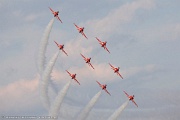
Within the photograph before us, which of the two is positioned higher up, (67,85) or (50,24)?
(50,24)

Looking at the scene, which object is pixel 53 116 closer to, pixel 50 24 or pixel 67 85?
pixel 67 85

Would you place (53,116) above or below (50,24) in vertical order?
below

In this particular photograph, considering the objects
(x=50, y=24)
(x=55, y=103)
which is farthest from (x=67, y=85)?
(x=50, y=24)

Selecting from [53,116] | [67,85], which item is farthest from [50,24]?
[53,116]

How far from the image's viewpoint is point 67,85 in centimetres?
19638

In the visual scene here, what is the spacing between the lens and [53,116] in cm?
19375

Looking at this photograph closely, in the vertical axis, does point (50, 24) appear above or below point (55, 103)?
above

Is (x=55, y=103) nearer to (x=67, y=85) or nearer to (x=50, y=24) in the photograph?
(x=67, y=85)

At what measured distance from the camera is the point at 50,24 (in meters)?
195

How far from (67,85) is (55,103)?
1030 centimetres

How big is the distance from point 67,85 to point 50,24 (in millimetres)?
30337

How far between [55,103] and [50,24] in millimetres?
37809

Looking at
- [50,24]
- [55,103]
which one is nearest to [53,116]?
[55,103]
